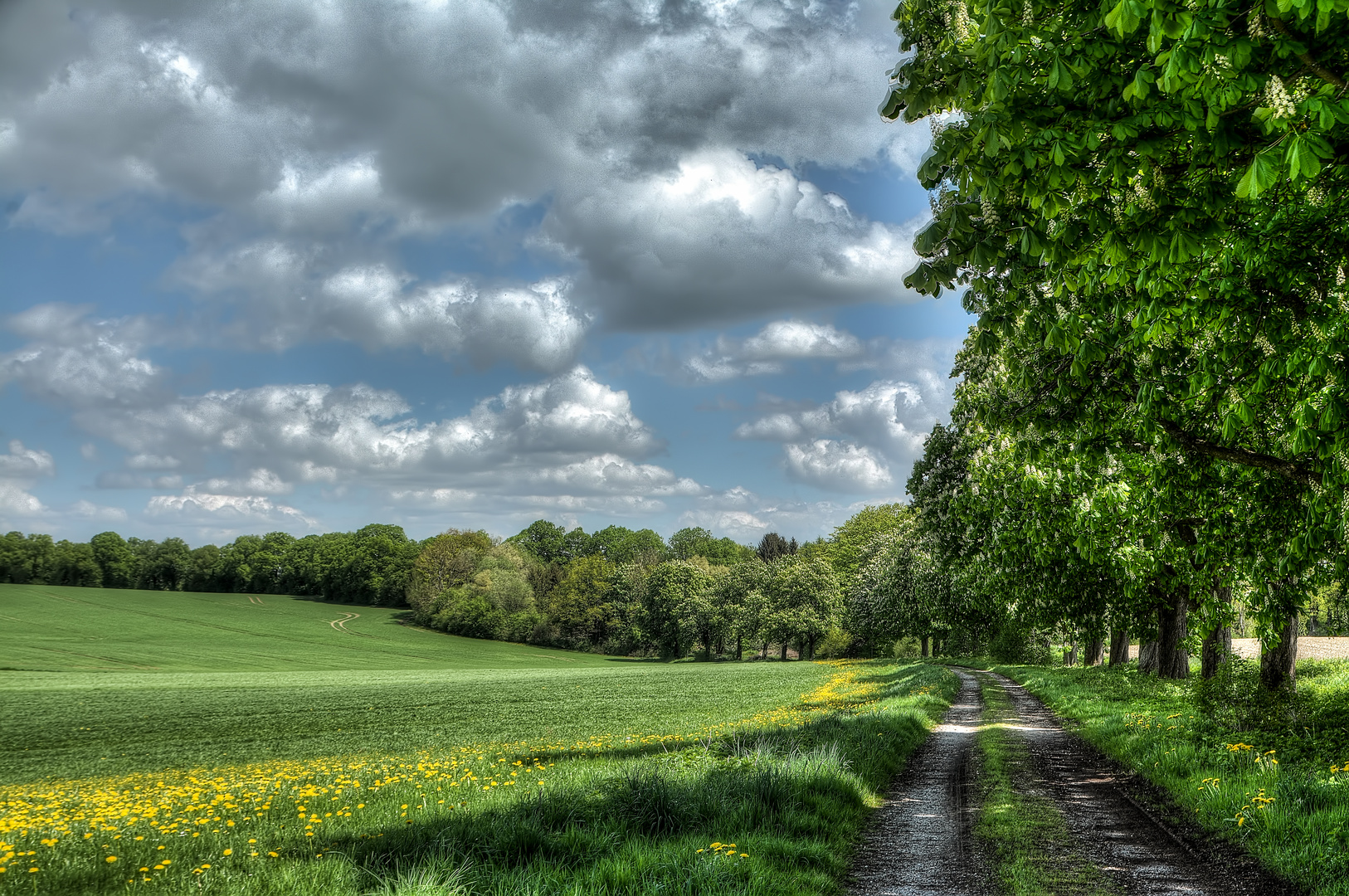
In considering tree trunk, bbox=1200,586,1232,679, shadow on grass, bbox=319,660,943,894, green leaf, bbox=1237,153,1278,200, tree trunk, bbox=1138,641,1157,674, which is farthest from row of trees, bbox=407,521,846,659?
green leaf, bbox=1237,153,1278,200

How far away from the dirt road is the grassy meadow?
1.65 ft

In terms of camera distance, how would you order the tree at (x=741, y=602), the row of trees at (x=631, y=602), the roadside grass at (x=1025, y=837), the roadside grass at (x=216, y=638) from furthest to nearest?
the tree at (x=741, y=602), the row of trees at (x=631, y=602), the roadside grass at (x=216, y=638), the roadside grass at (x=1025, y=837)

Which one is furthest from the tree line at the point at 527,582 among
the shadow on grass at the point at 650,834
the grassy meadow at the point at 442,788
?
the shadow on grass at the point at 650,834

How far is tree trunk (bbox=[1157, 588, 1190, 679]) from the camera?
2347 cm

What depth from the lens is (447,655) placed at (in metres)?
82.9

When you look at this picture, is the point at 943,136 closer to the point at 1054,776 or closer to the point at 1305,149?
the point at 1305,149

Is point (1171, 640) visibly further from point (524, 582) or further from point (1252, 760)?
point (524, 582)

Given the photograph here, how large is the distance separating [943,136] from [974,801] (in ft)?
29.1

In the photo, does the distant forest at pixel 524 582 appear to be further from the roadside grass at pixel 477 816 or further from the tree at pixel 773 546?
the roadside grass at pixel 477 816

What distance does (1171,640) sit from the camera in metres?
24.4

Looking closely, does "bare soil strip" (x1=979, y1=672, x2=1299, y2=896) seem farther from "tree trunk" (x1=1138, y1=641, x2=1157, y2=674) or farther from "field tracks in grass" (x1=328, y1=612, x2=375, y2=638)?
"field tracks in grass" (x1=328, y1=612, x2=375, y2=638)

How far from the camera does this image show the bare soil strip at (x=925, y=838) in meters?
7.00

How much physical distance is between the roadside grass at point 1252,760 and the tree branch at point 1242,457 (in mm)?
3720

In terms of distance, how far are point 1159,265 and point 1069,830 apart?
6.61 meters
